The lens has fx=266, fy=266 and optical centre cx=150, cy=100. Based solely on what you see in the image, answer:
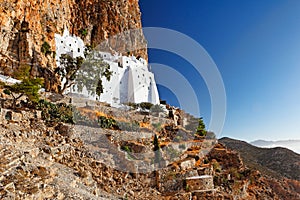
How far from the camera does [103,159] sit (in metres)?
15.3

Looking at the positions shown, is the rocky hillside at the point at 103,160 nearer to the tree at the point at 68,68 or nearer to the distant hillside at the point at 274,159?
the tree at the point at 68,68

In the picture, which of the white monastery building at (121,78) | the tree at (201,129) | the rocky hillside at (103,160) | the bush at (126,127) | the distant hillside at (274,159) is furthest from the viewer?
the distant hillside at (274,159)

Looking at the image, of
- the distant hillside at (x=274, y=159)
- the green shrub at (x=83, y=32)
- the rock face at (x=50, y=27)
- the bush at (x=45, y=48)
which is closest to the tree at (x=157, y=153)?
the rock face at (x=50, y=27)

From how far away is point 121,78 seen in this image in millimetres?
38688

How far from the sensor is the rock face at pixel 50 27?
1033 inches

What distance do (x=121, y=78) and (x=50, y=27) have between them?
11.6 m

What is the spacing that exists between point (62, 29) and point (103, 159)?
1017 inches

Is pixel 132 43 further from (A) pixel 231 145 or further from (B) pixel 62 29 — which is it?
(A) pixel 231 145

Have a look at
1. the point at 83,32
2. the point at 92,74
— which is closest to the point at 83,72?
the point at 92,74

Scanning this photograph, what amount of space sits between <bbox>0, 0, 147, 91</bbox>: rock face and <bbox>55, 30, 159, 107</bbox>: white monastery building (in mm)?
2000

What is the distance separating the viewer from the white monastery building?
33.8m

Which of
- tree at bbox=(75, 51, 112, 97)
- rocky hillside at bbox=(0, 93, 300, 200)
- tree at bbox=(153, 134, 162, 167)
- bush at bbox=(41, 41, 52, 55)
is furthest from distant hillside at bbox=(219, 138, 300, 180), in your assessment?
bush at bbox=(41, 41, 52, 55)

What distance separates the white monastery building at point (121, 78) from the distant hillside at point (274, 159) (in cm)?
1902

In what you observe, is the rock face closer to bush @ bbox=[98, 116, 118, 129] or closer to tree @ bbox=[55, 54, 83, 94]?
tree @ bbox=[55, 54, 83, 94]
